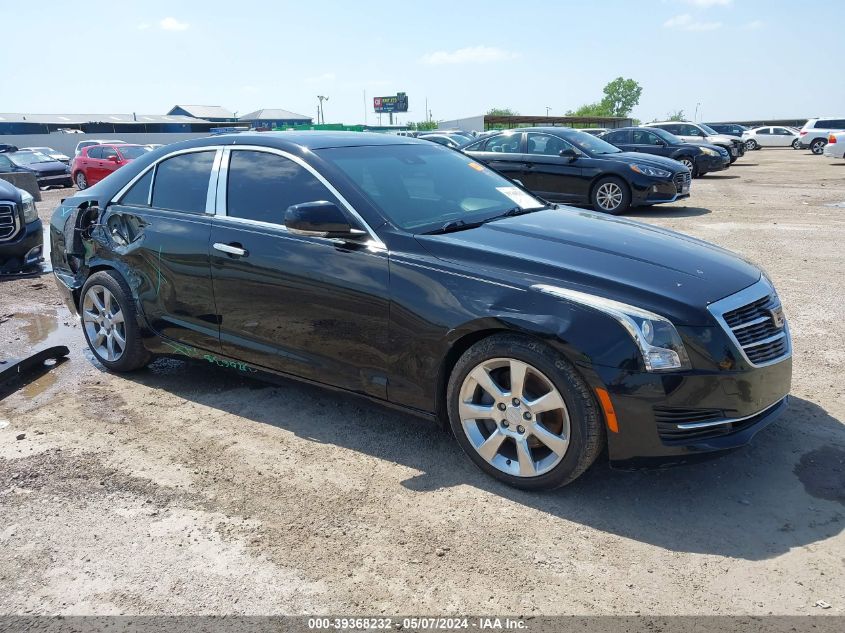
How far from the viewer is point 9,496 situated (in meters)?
3.57

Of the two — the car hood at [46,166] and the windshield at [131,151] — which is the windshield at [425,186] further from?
the car hood at [46,166]

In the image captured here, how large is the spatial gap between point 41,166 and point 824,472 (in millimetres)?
25818

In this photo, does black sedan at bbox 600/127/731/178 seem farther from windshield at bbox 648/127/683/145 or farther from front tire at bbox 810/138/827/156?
front tire at bbox 810/138/827/156

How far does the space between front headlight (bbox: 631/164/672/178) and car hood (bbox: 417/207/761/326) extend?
924cm

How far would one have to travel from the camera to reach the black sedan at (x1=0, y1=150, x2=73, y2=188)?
23.3 m

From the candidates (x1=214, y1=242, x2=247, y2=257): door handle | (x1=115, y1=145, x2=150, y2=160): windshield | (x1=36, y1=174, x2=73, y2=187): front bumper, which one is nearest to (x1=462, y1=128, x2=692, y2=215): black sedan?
(x1=214, y1=242, x2=247, y2=257): door handle

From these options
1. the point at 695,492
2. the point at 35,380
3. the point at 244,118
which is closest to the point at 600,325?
the point at 695,492

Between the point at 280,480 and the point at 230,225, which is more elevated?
the point at 230,225

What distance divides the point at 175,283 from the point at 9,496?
5.33ft

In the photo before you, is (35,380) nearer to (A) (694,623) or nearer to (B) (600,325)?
(B) (600,325)

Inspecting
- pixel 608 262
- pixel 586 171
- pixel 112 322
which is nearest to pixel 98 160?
pixel 586 171

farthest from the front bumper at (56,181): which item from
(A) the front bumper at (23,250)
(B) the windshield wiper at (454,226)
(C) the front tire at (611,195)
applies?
(B) the windshield wiper at (454,226)

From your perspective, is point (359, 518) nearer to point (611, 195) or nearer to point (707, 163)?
point (611, 195)

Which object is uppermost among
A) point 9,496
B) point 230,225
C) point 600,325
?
point 230,225
